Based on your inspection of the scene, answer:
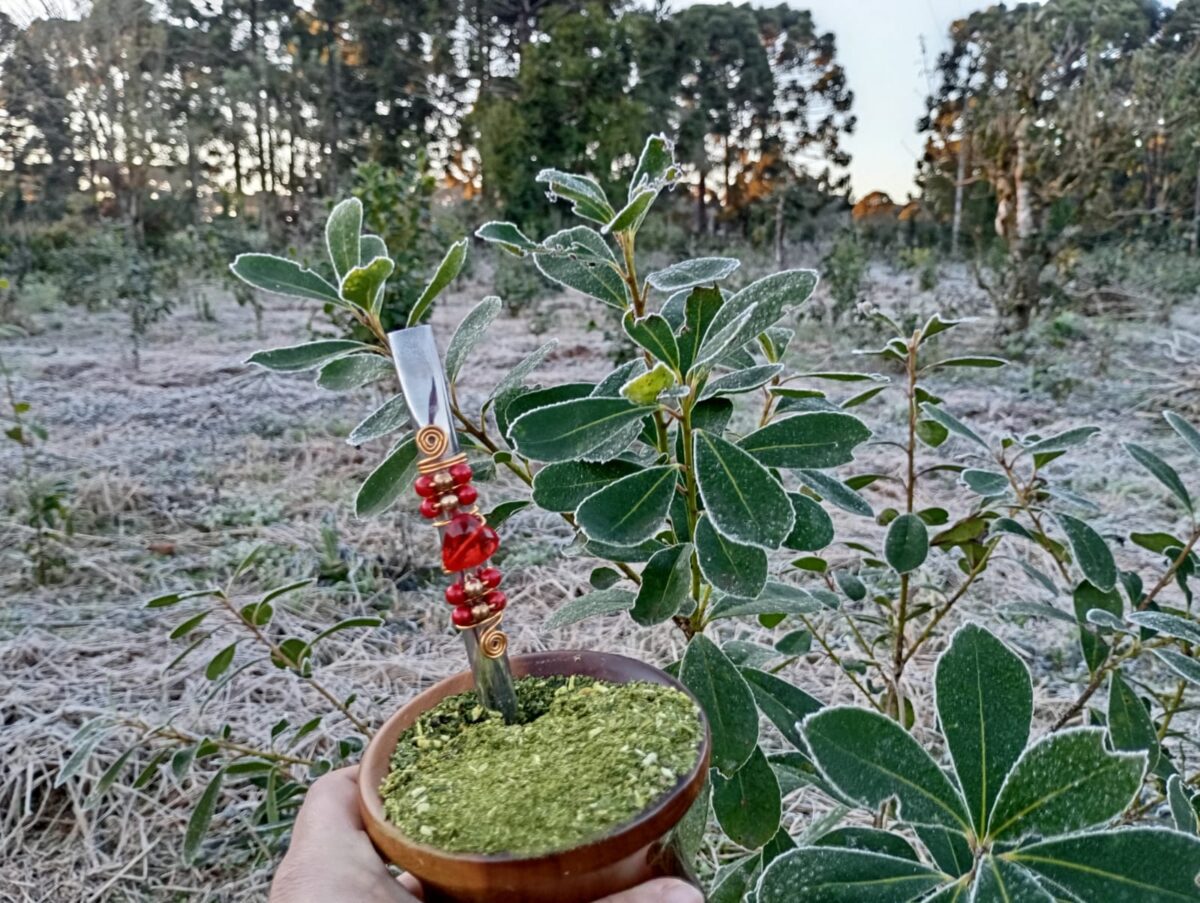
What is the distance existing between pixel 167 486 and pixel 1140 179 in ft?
39.6

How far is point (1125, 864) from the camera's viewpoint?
14.2 inches

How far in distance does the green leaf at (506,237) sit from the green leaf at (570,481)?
0.60 feet

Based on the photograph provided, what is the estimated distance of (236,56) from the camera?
47.6ft

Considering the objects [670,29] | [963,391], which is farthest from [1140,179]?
[963,391]

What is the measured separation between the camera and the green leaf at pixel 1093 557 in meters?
0.76

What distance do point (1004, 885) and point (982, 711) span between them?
0.08 m

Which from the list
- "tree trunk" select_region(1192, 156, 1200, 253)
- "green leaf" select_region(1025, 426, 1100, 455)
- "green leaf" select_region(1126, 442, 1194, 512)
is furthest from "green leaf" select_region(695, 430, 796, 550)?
"tree trunk" select_region(1192, 156, 1200, 253)

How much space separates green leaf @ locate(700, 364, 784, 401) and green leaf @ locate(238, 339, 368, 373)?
26 centimetres

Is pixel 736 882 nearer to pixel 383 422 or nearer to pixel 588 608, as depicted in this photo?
pixel 588 608

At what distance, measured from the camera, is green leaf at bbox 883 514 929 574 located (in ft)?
→ 2.67

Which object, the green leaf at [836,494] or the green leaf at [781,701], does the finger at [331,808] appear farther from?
the green leaf at [836,494]

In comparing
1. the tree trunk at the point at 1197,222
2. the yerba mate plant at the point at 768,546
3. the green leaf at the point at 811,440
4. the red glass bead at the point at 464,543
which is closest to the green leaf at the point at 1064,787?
the yerba mate plant at the point at 768,546

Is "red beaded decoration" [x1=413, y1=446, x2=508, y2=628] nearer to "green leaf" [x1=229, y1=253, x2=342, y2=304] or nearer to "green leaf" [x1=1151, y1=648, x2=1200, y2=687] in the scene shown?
"green leaf" [x1=229, y1=253, x2=342, y2=304]

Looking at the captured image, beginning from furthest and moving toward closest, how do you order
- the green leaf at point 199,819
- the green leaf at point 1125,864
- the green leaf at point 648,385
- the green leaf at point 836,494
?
1. the green leaf at point 199,819
2. the green leaf at point 836,494
3. the green leaf at point 648,385
4. the green leaf at point 1125,864
